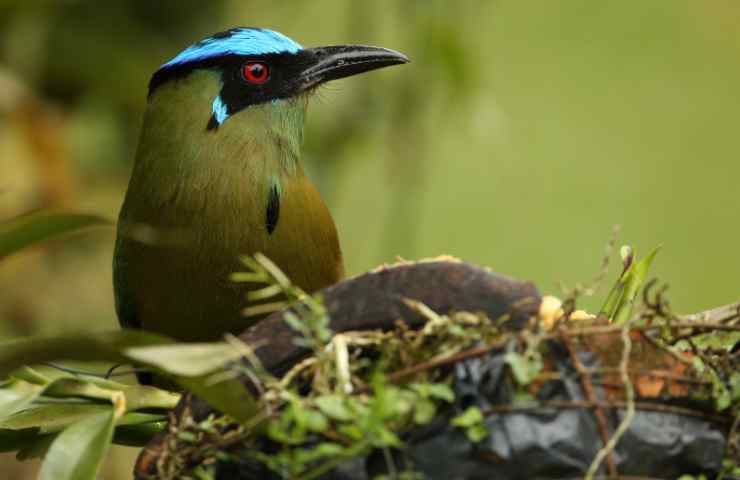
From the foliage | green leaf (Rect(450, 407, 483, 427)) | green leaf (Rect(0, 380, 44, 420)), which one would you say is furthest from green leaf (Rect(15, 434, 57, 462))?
green leaf (Rect(450, 407, 483, 427))

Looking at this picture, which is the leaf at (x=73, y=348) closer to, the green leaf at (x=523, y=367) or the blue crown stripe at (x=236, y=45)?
the green leaf at (x=523, y=367)

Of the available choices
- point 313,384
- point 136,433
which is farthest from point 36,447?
point 313,384

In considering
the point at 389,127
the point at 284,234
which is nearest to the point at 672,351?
the point at 284,234

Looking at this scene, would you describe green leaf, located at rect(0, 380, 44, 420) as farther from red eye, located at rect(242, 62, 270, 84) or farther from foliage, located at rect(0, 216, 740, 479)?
red eye, located at rect(242, 62, 270, 84)

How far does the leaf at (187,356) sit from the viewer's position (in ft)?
4.83

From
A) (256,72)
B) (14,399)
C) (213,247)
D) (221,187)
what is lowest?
(14,399)

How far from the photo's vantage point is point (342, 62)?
2.96 metres

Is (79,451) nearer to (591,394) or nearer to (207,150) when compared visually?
(591,394)

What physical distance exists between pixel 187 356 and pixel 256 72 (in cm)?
147

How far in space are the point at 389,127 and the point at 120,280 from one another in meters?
2.04

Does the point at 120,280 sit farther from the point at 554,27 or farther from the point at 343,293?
the point at 554,27

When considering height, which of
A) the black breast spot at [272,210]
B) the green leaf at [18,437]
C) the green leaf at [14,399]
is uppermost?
the black breast spot at [272,210]

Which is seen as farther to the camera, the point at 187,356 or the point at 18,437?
the point at 18,437

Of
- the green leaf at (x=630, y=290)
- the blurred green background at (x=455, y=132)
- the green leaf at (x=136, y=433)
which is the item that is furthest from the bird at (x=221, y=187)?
the green leaf at (x=630, y=290)
